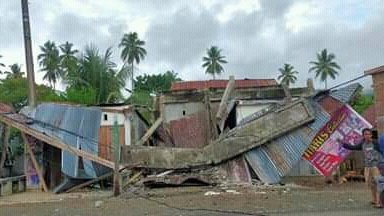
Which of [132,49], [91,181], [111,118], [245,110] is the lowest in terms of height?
[91,181]

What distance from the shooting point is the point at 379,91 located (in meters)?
23.2

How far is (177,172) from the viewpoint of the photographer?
65.3ft

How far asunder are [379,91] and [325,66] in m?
57.0

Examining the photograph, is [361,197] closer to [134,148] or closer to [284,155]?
[284,155]

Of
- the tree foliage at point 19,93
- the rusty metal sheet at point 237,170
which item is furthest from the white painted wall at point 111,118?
the tree foliage at point 19,93

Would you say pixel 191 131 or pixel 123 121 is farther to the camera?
pixel 123 121

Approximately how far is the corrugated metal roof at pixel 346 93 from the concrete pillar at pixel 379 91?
2.06 meters

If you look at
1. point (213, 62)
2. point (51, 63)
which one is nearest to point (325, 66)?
point (213, 62)

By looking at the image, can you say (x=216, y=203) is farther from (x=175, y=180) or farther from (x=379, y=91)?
(x=379, y=91)

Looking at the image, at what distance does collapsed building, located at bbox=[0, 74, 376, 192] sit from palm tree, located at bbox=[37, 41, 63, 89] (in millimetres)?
32932

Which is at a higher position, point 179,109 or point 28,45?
point 28,45

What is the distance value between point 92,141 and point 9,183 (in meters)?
3.53

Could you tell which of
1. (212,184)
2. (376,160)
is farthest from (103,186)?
(376,160)

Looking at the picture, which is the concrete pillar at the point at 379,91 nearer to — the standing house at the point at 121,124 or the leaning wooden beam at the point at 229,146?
the leaning wooden beam at the point at 229,146
